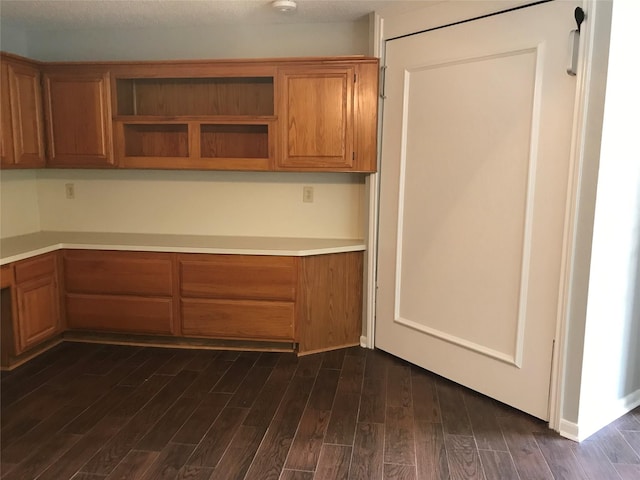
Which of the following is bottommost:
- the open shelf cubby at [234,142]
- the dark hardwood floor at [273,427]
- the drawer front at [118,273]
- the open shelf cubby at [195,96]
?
the dark hardwood floor at [273,427]

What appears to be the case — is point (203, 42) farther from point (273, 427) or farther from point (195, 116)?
point (273, 427)

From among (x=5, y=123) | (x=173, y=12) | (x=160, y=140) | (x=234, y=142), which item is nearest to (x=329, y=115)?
(x=234, y=142)

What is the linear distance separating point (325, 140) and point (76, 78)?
1726 millimetres

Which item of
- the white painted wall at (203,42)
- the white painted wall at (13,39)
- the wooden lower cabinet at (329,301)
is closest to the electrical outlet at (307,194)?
the wooden lower cabinet at (329,301)

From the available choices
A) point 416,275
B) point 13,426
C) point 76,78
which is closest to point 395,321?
point 416,275

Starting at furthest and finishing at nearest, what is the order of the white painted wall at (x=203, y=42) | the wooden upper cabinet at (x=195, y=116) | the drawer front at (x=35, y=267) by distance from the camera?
the white painted wall at (x=203, y=42), the wooden upper cabinet at (x=195, y=116), the drawer front at (x=35, y=267)

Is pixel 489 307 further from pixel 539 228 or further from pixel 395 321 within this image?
pixel 395 321

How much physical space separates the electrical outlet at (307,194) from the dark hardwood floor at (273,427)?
3.72 ft

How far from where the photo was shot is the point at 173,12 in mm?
3176

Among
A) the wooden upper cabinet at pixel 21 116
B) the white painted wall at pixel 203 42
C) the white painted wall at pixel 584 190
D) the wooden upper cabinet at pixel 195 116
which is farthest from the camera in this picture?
the white painted wall at pixel 203 42

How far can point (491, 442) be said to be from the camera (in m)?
2.34

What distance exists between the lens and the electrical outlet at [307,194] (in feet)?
12.0

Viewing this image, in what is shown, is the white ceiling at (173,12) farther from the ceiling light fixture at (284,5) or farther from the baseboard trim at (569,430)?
the baseboard trim at (569,430)

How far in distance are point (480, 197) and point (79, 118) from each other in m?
2.66
